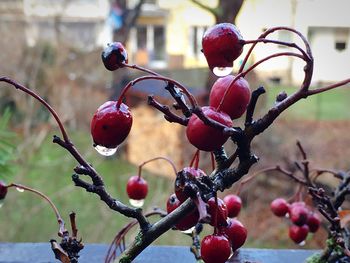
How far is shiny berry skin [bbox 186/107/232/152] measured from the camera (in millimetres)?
288

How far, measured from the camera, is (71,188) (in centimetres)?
331

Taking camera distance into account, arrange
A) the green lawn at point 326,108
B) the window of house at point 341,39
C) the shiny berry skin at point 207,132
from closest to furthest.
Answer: the shiny berry skin at point 207,132, the window of house at point 341,39, the green lawn at point 326,108

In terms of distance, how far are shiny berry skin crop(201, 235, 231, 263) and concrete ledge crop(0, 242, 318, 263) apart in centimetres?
20

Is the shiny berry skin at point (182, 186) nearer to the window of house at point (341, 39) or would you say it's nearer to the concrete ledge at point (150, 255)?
the concrete ledge at point (150, 255)

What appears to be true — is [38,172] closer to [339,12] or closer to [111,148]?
[339,12]

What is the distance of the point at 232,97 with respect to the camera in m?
0.31

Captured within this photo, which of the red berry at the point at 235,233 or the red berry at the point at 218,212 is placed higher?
the red berry at the point at 218,212

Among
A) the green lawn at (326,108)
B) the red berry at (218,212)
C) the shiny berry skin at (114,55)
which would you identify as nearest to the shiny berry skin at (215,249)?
the red berry at (218,212)

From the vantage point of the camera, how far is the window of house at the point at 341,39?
712 millimetres

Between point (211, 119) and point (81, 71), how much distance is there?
4.14 metres

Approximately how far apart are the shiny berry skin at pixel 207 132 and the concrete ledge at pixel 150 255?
237 mm

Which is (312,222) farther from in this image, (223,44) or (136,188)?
(223,44)

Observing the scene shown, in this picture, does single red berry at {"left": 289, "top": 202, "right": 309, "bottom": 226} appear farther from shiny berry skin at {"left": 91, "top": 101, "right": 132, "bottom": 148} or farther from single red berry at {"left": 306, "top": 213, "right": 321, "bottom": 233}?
shiny berry skin at {"left": 91, "top": 101, "right": 132, "bottom": 148}

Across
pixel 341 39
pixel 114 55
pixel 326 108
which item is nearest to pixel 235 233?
pixel 114 55
